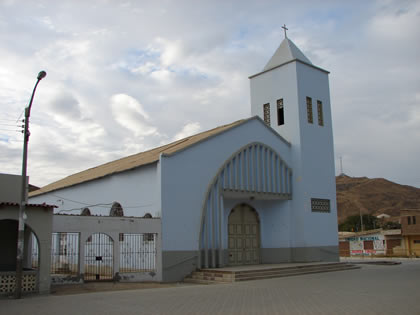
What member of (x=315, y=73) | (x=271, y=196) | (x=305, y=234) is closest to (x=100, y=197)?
(x=271, y=196)

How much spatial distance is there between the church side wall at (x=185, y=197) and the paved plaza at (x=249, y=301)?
4130 millimetres

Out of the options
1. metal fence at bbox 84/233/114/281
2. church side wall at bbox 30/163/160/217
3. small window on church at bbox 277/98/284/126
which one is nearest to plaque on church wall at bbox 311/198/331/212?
small window on church at bbox 277/98/284/126

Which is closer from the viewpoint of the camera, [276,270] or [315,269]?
[276,270]

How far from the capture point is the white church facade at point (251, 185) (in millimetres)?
20578

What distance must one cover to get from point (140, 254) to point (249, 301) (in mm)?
8533

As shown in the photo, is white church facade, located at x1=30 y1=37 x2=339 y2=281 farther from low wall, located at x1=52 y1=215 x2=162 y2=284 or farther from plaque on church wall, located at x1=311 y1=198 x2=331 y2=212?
low wall, located at x1=52 y1=215 x2=162 y2=284

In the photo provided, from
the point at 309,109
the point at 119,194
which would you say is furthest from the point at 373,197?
the point at 119,194

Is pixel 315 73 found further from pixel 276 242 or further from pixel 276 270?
pixel 276 270

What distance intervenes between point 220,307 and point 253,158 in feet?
43.4

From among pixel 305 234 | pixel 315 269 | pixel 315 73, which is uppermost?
pixel 315 73

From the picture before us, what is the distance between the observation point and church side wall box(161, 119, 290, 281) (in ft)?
65.1

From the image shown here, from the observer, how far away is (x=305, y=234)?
25156 millimetres

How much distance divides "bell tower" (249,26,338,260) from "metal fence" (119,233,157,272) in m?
8.95

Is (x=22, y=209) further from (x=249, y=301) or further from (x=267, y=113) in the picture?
(x=267, y=113)
